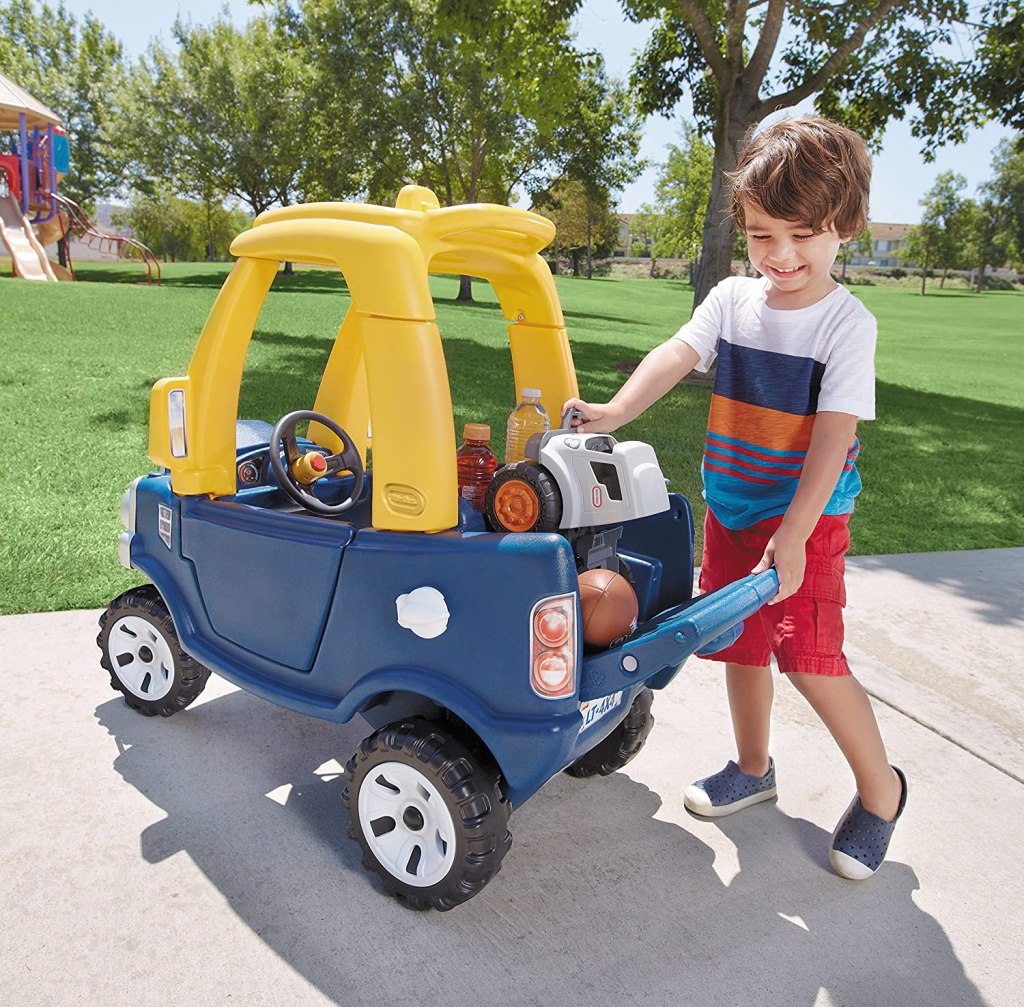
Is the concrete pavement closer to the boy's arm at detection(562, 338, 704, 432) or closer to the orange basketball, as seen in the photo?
the orange basketball

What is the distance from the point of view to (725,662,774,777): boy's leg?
244 centimetres

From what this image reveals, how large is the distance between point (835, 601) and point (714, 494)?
0.38 metres

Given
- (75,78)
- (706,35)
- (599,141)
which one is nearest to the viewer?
(706,35)

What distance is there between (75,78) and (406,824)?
3670 cm

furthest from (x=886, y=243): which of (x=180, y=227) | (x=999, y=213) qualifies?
(x=180, y=227)

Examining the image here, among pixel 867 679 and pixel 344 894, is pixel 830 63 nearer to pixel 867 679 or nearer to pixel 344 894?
pixel 867 679

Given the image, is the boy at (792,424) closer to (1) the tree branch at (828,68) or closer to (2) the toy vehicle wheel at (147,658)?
(2) the toy vehicle wheel at (147,658)

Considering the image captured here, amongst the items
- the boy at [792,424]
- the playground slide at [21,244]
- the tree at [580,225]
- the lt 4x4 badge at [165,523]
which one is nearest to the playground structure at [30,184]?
the playground slide at [21,244]

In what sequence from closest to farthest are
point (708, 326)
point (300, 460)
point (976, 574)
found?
point (708, 326), point (300, 460), point (976, 574)

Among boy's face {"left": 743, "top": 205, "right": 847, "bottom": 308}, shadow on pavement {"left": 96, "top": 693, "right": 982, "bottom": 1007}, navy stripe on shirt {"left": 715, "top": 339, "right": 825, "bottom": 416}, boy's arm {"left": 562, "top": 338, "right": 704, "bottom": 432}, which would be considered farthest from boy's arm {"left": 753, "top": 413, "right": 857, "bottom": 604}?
shadow on pavement {"left": 96, "top": 693, "right": 982, "bottom": 1007}

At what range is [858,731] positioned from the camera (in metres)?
2.20

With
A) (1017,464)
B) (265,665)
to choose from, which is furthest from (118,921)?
(1017,464)

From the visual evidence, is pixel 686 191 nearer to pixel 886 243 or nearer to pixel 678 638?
pixel 678 638

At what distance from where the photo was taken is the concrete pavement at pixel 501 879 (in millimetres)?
1849
